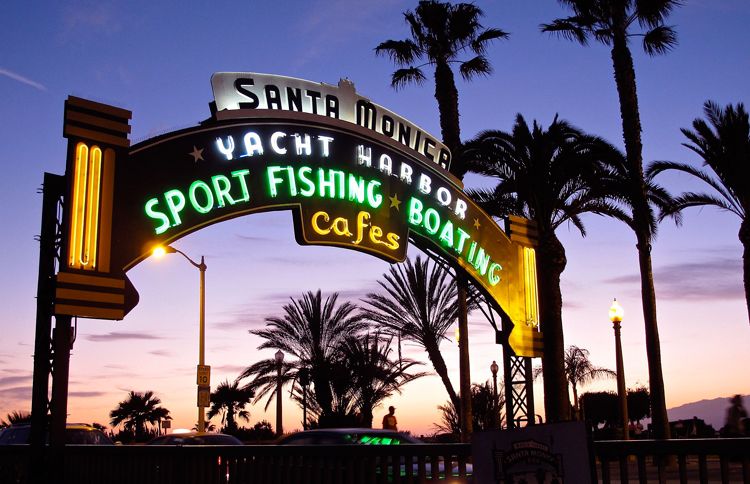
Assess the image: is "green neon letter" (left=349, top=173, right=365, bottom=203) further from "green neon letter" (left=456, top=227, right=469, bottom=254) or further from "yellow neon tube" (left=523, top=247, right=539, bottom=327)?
"yellow neon tube" (left=523, top=247, right=539, bottom=327)

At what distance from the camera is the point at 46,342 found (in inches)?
418

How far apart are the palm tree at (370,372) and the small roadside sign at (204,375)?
36.9 ft

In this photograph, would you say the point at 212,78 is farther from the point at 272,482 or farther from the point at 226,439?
the point at 226,439

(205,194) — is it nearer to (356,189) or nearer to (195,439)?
(356,189)

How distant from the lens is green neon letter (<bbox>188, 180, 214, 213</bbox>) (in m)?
12.1

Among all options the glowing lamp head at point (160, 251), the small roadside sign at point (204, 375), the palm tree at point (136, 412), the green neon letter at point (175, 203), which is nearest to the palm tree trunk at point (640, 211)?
the glowing lamp head at point (160, 251)

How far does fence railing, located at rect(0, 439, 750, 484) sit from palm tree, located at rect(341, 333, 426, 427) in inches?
1018

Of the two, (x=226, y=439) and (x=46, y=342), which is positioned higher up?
(x=46, y=342)

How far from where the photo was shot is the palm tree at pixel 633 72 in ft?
91.7

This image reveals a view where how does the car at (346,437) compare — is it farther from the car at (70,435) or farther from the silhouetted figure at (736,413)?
the car at (70,435)

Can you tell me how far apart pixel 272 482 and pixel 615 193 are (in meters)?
17.5

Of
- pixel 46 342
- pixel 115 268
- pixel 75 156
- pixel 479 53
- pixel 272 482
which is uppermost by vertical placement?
pixel 479 53

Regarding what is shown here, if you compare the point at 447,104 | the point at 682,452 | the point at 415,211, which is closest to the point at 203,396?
the point at 447,104

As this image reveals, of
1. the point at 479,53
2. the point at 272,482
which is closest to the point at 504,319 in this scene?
the point at 272,482
